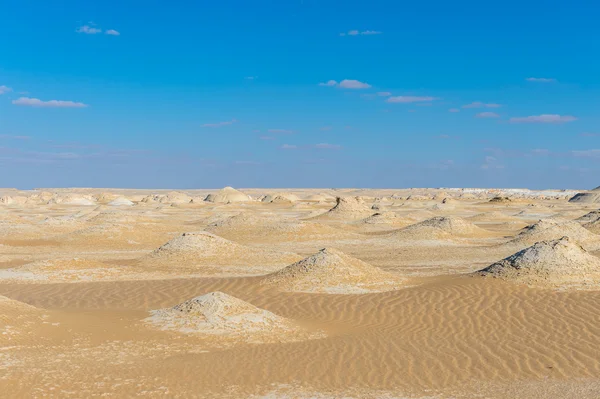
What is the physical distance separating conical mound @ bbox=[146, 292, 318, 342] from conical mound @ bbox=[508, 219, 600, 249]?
2210 cm

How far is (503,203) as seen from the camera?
3342 inches

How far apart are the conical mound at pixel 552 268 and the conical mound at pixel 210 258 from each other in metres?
8.80

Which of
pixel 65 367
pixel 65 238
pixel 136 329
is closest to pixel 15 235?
pixel 65 238

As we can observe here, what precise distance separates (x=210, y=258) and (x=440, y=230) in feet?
50.1

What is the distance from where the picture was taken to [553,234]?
A: 109 ft

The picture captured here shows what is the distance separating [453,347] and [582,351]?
7.36 ft

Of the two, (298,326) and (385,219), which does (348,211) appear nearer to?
(385,219)

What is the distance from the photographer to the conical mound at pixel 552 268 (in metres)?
17.6

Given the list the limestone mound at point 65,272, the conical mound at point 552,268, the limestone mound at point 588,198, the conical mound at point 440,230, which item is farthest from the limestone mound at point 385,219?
the limestone mound at point 588,198

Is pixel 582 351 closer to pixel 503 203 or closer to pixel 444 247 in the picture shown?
pixel 444 247

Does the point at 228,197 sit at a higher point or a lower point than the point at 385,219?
higher

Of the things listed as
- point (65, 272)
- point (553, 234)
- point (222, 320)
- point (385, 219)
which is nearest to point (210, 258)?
point (65, 272)

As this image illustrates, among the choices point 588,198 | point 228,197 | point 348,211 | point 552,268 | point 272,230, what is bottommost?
point 552,268

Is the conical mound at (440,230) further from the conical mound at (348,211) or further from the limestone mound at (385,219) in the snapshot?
the conical mound at (348,211)
